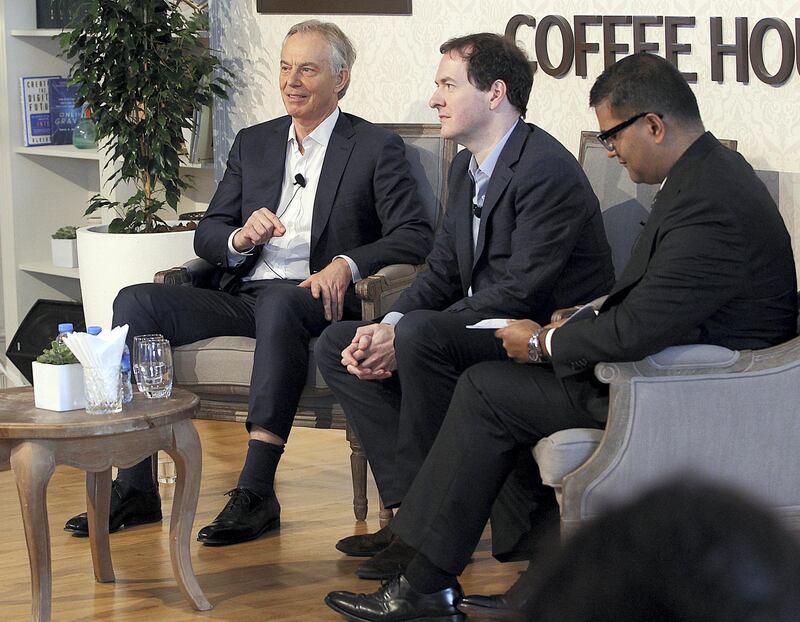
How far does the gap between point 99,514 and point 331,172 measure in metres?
1.25

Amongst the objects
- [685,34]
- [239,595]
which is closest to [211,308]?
[239,595]

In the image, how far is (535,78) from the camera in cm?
375

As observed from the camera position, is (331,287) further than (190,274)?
No

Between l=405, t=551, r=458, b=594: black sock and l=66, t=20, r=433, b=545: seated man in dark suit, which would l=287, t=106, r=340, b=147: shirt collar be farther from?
l=405, t=551, r=458, b=594: black sock

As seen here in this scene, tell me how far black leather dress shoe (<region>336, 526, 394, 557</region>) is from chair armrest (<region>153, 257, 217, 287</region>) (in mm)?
936

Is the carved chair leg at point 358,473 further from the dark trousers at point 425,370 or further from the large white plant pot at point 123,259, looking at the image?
the large white plant pot at point 123,259

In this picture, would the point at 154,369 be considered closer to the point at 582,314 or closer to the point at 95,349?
the point at 95,349

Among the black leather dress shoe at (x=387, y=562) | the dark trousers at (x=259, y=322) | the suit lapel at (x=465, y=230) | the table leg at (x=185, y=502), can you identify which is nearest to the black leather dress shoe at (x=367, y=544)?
the black leather dress shoe at (x=387, y=562)

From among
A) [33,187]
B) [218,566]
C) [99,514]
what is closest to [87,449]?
[99,514]

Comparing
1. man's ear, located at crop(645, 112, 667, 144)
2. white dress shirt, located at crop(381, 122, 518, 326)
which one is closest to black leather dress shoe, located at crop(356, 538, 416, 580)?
white dress shirt, located at crop(381, 122, 518, 326)

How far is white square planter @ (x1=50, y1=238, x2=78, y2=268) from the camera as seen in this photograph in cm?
549

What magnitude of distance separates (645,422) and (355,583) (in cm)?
96

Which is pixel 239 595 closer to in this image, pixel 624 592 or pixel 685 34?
pixel 685 34

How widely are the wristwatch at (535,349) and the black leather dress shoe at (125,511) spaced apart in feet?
4.46
